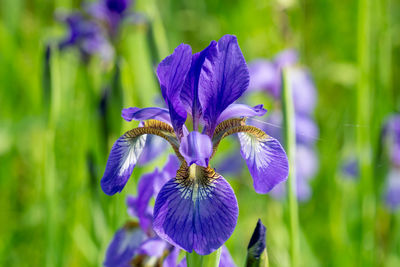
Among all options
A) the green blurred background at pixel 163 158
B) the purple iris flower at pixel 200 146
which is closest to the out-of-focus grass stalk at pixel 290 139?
the purple iris flower at pixel 200 146

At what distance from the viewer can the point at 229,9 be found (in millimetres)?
2439

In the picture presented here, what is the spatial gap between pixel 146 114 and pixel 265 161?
16 cm

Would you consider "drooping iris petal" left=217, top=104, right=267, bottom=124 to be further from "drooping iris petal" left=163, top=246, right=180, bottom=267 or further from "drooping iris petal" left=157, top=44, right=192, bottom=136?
"drooping iris petal" left=163, top=246, right=180, bottom=267

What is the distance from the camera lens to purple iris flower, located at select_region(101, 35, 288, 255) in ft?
1.73

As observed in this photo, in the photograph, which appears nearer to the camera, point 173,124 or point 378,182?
point 173,124

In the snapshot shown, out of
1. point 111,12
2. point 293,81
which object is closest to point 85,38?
point 111,12

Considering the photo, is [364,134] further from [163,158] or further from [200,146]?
[200,146]

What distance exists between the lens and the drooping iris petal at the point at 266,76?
1748 millimetres

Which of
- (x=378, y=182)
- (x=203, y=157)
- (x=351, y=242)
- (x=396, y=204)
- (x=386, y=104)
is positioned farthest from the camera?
(x=386, y=104)

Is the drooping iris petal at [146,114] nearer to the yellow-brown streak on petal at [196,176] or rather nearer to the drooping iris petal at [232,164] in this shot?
the yellow-brown streak on petal at [196,176]

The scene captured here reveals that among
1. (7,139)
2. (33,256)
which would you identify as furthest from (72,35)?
(33,256)

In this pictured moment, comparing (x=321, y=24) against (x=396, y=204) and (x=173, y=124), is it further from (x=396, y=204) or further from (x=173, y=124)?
(x=173, y=124)

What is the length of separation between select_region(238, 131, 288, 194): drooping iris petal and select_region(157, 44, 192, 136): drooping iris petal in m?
0.09

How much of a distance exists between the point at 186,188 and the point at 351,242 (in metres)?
→ 1.00
